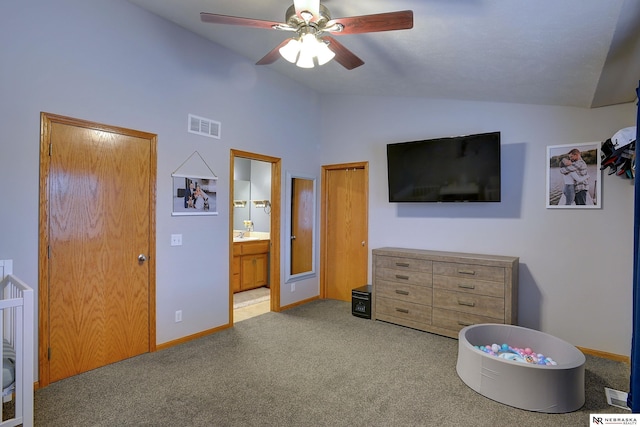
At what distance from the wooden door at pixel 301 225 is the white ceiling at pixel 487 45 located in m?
1.70

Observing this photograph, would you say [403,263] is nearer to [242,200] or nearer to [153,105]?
[153,105]

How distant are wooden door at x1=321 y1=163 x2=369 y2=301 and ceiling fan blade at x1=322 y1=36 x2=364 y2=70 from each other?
2.26m

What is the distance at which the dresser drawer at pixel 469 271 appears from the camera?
3.32 m

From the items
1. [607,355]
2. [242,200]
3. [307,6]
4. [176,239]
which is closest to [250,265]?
[242,200]

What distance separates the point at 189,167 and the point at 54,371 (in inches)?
81.1

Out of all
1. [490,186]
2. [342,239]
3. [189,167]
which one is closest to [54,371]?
[189,167]

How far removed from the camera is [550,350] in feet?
9.44

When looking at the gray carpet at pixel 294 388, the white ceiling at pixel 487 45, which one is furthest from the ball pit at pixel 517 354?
the white ceiling at pixel 487 45

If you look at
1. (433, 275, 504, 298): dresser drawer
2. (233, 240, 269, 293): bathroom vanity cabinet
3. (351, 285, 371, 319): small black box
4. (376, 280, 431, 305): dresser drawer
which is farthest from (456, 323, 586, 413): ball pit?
(233, 240, 269, 293): bathroom vanity cabinet

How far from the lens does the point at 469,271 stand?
11.4 feet

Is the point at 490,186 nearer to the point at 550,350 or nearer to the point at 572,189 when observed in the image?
the point at 572,189

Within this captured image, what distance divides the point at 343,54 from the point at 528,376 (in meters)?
2.67

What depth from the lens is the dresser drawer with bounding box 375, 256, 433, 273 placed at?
12.3ft

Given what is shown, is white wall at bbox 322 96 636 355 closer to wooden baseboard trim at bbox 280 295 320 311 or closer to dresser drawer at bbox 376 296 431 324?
dresser drawer at bbox 376 296 431 324
